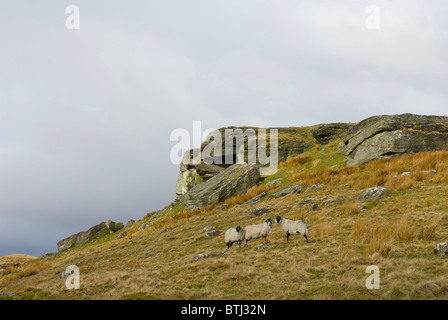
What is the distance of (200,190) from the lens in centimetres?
3008

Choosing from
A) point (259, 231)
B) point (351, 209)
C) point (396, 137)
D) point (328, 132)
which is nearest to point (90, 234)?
point (259, 231)

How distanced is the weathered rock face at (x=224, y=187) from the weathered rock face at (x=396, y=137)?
10839 millimetres

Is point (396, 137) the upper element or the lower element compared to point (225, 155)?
lower

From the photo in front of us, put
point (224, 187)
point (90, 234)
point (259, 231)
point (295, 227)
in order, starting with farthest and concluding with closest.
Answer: point (90, 234) < point (224, 187) < point (259, 231) < point (295, 227)

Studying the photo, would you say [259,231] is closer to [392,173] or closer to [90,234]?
[392,173]

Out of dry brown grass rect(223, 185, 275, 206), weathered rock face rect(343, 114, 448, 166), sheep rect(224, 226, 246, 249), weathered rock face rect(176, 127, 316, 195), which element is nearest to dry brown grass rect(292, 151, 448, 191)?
weathered rock face rect(343, 114, 448, 166)

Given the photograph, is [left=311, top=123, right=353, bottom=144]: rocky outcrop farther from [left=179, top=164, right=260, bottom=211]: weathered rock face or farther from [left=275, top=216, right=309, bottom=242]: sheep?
[left=275, top=216, right=309, bottom=242]: sheep

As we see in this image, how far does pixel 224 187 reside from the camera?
29.2 m

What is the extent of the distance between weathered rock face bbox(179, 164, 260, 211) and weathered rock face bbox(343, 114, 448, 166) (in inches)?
427

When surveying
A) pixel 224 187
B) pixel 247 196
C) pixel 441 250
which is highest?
pixel 224 187

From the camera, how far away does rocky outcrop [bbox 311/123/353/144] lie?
43.4 meters

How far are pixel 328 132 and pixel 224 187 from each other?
81.2 feet

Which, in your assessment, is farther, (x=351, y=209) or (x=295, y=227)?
(x=351, y=209)
